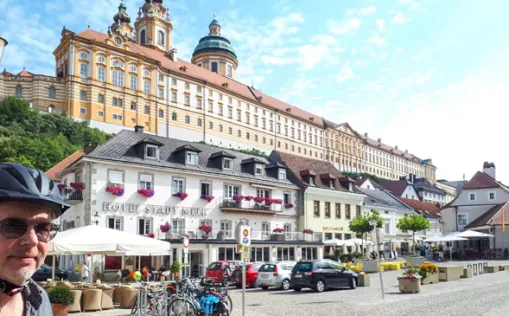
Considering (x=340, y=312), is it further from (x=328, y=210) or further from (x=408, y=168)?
(x=408, y=168)

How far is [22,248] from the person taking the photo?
6.75ft

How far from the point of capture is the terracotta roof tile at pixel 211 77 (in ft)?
293

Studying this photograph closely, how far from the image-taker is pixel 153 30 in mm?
116812

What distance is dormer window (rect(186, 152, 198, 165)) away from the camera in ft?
120

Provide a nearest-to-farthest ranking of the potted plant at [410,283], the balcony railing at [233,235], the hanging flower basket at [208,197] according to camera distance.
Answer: the potted plant at [410,283] → the balcony railing at [233,235] → the hanging flower basket at [208,197]

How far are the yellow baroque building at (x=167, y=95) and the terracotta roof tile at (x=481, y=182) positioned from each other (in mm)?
53995

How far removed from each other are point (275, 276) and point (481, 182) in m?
38.2

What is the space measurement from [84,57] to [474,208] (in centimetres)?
6099

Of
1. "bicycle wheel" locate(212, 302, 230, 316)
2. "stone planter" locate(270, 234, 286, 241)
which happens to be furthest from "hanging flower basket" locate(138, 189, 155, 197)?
"bicycle wheel" locate(212, 302, 230, 316)

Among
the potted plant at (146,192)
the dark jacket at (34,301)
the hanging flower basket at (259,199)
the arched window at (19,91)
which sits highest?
the arched window at (19,91)

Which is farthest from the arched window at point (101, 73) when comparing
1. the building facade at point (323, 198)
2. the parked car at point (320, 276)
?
the parked car at point (320, 276)

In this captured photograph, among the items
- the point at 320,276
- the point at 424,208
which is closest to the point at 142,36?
the point at 424,208

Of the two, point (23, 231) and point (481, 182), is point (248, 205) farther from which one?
point (23, 231)

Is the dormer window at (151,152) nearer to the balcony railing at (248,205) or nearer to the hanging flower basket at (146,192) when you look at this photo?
the hanging flower basket at (146,192)
